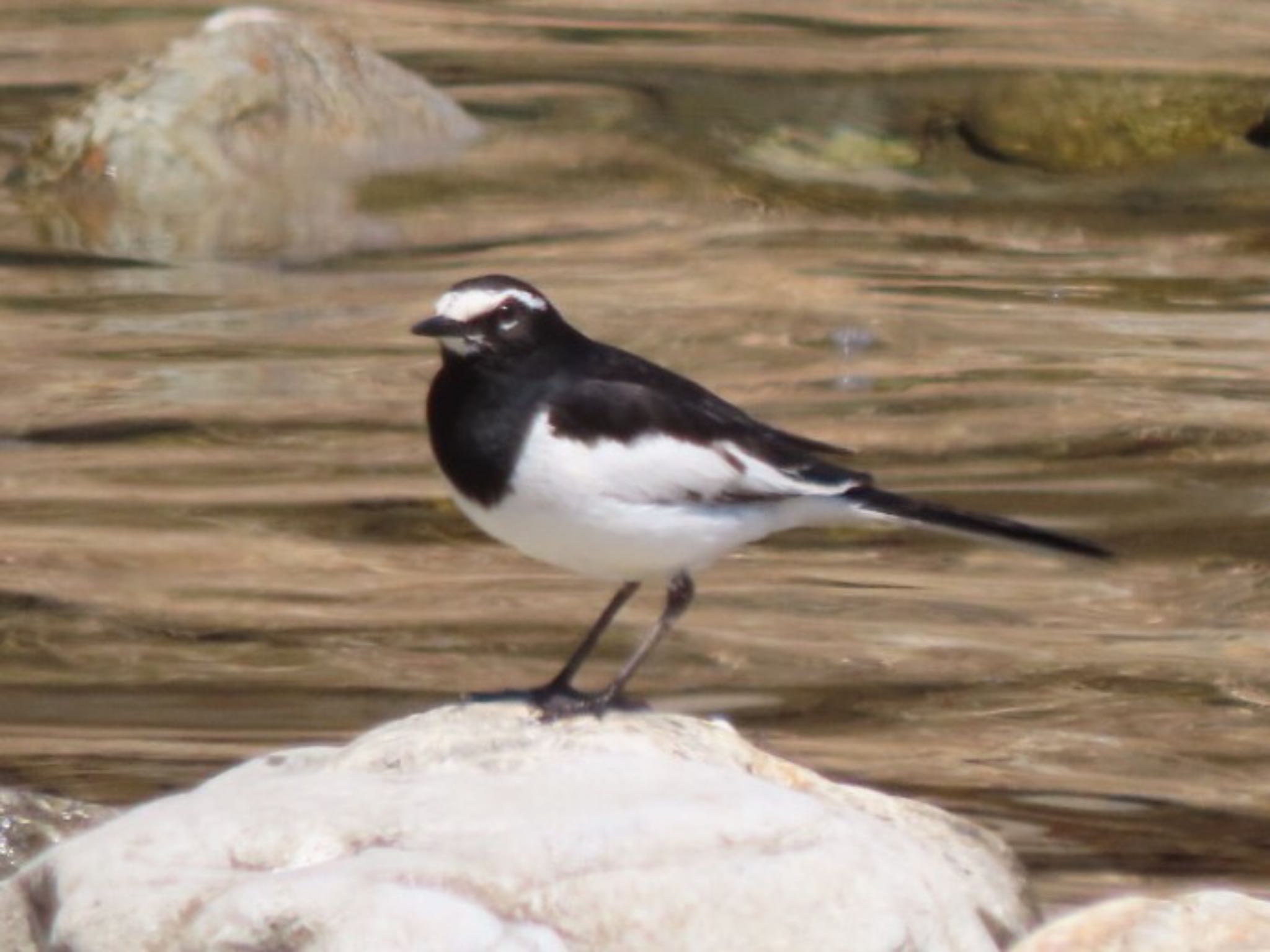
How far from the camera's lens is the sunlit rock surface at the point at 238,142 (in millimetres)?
13703

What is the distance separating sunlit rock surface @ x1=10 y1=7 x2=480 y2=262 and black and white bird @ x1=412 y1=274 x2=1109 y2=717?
295 inches

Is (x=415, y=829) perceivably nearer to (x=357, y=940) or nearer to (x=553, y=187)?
(x=357, y=940)

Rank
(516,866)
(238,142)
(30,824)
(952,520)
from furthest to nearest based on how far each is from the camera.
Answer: (238,142)
(30,824)
(952,520)
(516,866)

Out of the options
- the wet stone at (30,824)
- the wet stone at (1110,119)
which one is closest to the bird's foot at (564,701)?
the wet stone at (30,824)

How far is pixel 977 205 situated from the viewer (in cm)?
1416

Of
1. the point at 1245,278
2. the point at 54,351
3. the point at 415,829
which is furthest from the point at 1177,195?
the point at 415,829

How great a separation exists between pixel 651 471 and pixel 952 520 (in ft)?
2.41

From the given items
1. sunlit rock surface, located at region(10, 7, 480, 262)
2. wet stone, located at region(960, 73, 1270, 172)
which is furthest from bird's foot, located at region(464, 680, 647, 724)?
wet stone, located at region(960, 73, 1270, 172)

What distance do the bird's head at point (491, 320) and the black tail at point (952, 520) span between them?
0.76 metres

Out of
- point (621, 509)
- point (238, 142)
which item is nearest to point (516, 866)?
point (621, 509)

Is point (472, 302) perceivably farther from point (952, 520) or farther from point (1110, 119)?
point (1110, 119)

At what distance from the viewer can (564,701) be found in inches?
235

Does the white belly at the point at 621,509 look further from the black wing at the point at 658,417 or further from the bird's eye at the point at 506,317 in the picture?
the bird's eye at the point at 506,317

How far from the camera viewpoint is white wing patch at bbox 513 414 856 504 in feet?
18.4
